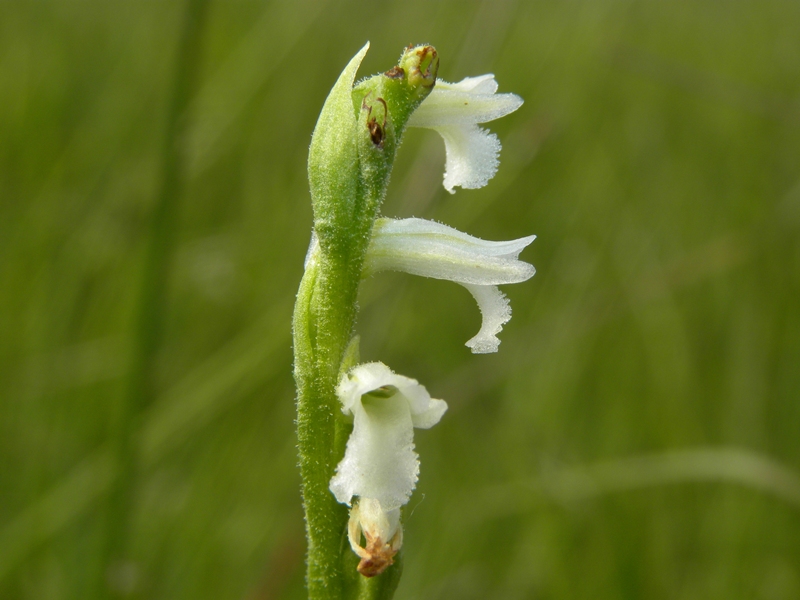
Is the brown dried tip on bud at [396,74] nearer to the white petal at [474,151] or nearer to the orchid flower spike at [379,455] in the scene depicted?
the white petal at [474,151]

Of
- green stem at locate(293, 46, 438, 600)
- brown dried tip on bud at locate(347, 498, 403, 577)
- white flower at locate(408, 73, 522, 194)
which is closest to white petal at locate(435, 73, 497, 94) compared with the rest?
white flower at locate(408, 73, 522, 194)

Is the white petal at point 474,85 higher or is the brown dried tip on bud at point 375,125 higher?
the white petal at point 474,85

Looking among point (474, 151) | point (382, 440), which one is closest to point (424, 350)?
point (474, 151)

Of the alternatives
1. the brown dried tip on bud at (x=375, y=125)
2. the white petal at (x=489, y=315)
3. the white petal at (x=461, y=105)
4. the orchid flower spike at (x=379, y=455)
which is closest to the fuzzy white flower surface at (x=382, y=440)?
the orchid flower spike at (x=379, y=455)

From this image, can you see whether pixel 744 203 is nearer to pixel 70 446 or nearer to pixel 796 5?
pixel 70 446

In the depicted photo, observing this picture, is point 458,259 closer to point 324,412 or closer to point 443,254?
point 443,254
